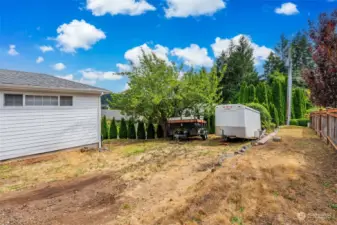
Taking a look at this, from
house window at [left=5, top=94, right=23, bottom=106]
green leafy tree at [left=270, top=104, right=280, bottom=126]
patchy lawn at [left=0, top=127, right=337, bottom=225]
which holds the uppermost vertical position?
house window at [left=5, top=94, right=23, bottom=106]

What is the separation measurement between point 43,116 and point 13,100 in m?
1.15

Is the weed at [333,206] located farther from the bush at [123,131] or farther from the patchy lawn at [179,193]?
the bush at [123,131]

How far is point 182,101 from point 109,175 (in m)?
8.71

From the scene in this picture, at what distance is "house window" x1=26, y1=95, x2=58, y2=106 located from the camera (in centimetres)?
816

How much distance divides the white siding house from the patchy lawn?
4.69 feet

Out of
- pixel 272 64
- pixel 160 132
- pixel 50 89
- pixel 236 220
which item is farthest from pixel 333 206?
pixel 272 64

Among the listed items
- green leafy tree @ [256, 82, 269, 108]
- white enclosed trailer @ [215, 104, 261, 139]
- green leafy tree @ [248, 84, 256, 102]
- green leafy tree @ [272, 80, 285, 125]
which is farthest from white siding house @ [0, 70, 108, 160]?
green leafy tree @ [272, 80, 285, 125]

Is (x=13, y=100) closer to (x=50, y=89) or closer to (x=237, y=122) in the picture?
(x=50, y=89)

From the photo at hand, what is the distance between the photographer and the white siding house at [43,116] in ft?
24.9

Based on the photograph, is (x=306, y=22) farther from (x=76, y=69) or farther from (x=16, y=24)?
(x=76, y=69)

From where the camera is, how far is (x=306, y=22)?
8.21m

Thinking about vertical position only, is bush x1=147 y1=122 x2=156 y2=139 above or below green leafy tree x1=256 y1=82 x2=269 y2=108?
below

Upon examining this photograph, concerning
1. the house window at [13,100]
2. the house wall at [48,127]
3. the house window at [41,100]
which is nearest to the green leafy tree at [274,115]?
the house wall at [48,127]

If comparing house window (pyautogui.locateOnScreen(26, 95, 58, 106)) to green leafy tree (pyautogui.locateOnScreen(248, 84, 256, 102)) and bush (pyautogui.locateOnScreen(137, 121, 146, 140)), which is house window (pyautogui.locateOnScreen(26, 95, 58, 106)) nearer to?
bush (pyautogui.locateOnScreen(137, 121, 146, 140))
